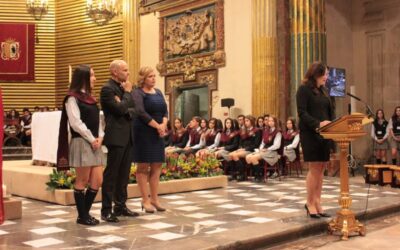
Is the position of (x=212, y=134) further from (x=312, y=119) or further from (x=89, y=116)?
(x=89, y=116)

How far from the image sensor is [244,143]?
9734 millimetres

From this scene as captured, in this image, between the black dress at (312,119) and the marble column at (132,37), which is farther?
the marble column at (132,37)

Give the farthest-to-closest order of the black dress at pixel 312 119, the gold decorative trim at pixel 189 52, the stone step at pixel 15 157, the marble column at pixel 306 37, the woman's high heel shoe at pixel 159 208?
the gold decorative trim at pixel 189 52, the stone step at pixel 15 157, the marble column at pixel 306 37, the woman's high heel shoe at pixel 159 208, the black dress at pixel 312 119

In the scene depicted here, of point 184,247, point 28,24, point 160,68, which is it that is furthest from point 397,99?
point 28,24

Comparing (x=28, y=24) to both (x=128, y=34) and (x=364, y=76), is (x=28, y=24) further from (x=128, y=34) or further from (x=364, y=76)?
(x=364, y=76)

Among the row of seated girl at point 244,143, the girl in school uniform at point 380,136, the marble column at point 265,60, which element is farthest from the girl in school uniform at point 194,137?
the girl in school uniform at point 380,136

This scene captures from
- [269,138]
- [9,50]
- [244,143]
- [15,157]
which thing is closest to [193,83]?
[244,143]

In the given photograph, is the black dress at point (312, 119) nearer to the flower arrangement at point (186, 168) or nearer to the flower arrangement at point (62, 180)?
the flower arrangement at point (186, 168)

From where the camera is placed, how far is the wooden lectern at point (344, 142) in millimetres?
4637

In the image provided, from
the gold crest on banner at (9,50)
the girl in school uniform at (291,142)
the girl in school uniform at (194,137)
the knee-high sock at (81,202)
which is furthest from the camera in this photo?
the gold crest on banner at (9,50)

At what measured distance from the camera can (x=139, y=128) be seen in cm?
535

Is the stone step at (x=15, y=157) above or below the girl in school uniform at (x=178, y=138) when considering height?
below

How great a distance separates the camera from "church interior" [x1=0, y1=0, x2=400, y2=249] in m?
4.68

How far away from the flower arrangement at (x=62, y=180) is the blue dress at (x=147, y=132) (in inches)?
56.3
